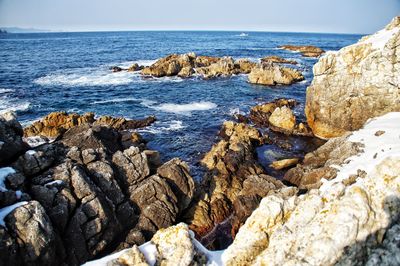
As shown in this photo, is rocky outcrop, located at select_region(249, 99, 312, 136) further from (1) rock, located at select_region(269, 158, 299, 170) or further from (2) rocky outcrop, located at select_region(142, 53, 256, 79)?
(2) rocky outcrop, located at select_region(142, 53, 256, 79)

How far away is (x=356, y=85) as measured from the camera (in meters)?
29.2

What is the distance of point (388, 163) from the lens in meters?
11.3

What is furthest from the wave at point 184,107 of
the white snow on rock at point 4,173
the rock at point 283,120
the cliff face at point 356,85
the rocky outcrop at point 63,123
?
the white snow on rock at point 4,173

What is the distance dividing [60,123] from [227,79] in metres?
38.9

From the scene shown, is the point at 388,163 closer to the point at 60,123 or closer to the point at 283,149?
the point at 283,149

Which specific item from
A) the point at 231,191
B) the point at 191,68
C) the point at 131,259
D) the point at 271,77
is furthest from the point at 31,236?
the point at 191,68

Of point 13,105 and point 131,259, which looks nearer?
point 131,259

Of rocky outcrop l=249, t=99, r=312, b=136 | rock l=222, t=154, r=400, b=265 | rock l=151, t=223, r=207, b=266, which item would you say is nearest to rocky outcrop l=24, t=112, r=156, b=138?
rocky outcrop l=249, t=99, r=312, b=136

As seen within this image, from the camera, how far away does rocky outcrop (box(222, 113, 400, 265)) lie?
908cm

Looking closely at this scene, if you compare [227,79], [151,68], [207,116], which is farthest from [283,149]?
[151,68]

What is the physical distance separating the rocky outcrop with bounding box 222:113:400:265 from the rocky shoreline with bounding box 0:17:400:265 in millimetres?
33

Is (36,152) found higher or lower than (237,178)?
higher

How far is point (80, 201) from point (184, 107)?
30908 millimetres

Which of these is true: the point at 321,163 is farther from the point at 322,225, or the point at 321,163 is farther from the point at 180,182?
the point at 322,225
